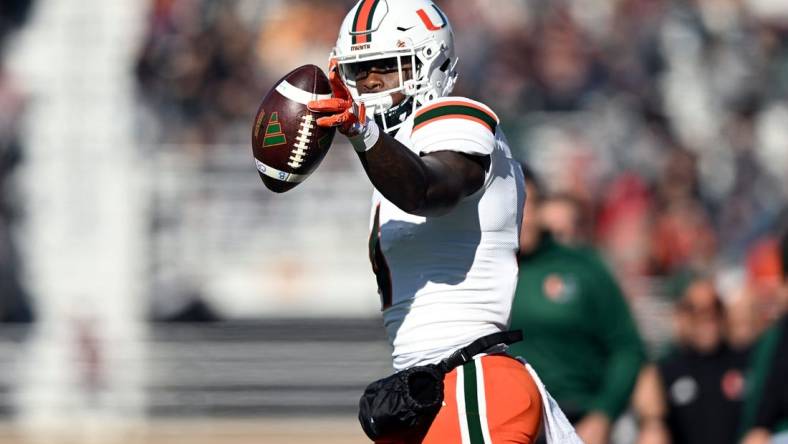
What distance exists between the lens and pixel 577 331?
22.4ft

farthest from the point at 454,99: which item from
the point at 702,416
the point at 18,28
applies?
the point at 18,28

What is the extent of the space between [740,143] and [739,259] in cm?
194

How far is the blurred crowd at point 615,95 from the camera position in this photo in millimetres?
12258

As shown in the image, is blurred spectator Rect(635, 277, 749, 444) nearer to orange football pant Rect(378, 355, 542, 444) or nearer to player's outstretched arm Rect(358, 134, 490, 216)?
orange football pant Rect(378, 355, 542, 444)

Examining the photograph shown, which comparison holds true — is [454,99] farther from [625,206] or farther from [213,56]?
[213,56]

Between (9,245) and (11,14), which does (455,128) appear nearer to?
(9,245)

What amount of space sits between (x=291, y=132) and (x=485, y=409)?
0.83 m

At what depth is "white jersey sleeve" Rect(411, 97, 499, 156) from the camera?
360cm

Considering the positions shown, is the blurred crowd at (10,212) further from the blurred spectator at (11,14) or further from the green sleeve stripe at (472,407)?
the green sleeve stripe at (472,407)

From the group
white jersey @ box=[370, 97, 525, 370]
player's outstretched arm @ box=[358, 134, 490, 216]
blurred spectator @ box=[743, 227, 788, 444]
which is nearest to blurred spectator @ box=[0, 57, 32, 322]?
blurred spectator @ box=[743, 227, 788, 444]

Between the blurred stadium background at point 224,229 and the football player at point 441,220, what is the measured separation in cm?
792

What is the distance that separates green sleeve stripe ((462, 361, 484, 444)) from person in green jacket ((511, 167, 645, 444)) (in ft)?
9.44

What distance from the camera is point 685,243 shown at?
12.2 m

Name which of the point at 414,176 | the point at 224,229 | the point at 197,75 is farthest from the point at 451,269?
the point at 197,75
